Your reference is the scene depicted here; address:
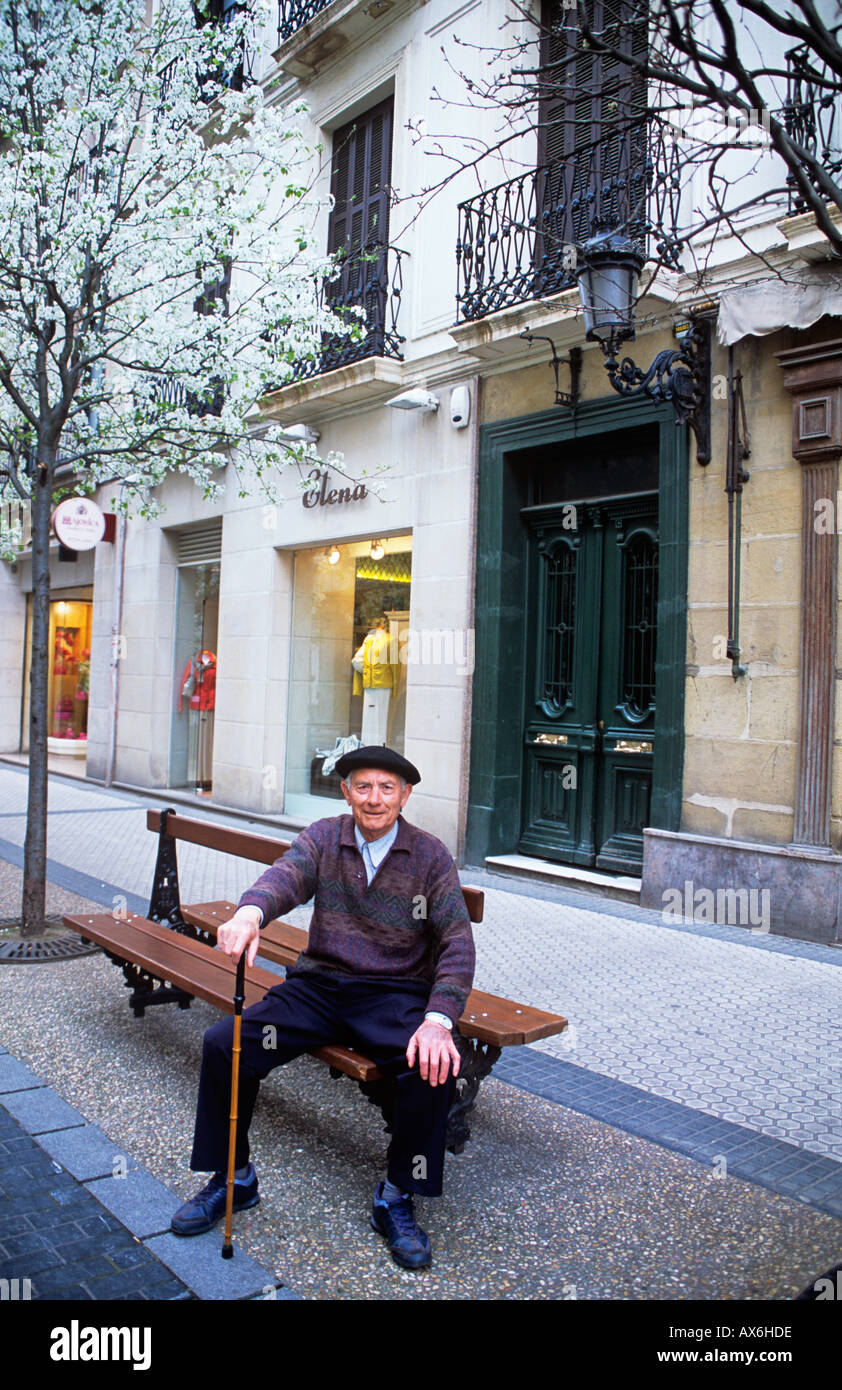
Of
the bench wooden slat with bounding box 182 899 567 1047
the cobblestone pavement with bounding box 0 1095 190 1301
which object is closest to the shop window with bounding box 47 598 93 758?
the bench wooden slat with bounding box 182 899 567 1047

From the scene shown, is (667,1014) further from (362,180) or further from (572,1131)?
(362,180)

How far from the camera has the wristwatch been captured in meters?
3.28

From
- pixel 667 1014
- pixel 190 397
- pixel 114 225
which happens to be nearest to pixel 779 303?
pixel 114 225

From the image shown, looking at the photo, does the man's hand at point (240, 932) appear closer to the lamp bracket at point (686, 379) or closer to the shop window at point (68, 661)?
the lamp bracket at point (686, 379)

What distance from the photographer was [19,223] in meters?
7.30

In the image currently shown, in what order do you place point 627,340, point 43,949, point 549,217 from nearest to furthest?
1. point 43,949
2. point 627,340
3. point 549,217

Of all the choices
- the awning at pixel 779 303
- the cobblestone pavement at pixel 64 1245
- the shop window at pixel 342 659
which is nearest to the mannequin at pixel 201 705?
the shop window at pixel 342 659

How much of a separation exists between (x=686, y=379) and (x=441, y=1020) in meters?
6.05

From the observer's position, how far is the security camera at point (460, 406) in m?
10.4

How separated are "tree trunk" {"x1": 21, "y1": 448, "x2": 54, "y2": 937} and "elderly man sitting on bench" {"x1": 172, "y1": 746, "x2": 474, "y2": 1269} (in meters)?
3.67

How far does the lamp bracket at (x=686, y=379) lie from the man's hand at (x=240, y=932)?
18.8ft

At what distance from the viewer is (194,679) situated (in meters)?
15.6
